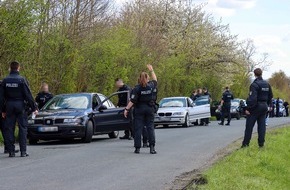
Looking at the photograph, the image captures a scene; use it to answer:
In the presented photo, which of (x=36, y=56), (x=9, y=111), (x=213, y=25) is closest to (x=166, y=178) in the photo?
(x=9, y=111)

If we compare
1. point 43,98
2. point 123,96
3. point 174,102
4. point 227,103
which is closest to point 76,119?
point 123,96

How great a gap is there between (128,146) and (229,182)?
21.3 ft

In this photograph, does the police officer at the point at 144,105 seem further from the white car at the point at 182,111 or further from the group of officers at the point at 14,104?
the white car at the point at 182,111

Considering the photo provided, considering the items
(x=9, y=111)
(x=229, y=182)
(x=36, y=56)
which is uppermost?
(x=36, y=56)

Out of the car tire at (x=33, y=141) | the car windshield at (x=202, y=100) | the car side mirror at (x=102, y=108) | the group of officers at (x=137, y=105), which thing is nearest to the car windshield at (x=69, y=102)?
the car side mirror at (x=102, y=108)

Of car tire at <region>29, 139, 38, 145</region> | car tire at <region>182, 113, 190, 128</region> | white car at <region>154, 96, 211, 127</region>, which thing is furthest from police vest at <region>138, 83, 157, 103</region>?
car tire at <region>182, 113, 190, 128</region>

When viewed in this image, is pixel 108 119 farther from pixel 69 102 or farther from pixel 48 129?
pixel 48 129

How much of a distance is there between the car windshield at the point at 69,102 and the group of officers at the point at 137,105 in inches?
121

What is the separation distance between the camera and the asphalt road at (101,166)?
9.10 meters

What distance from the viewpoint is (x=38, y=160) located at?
12180mm

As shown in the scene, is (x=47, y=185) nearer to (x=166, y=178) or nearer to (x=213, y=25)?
(x=166, y=178)

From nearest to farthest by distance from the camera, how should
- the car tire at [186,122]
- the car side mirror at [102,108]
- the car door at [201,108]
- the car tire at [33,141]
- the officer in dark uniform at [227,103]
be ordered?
the car tire at [33,141]
the car side mirror at [102,108]
the car tire at [186,122]
the officer in dark uniform at [227,103]
the car door at [201,108]

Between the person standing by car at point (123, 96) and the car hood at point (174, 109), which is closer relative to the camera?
the person standing by car at point (123, 96)

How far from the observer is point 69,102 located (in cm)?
1756
